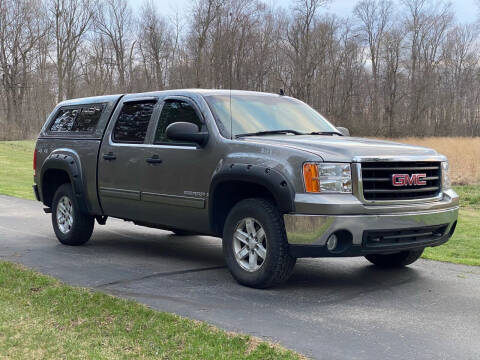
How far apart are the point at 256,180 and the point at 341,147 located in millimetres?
845

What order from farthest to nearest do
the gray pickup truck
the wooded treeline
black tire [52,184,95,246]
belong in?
the wooded treeline
black tire [52,184,95,246]
the gray pickup truck

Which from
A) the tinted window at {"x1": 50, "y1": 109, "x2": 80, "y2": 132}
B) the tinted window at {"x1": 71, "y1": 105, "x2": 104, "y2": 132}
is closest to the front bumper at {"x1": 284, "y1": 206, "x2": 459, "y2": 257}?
the tinted window at {"x1": 71, "y1": 105, "x2": 104, "y2": 132}

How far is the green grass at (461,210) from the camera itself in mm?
8164

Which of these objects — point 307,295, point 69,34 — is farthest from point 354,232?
point 69,34

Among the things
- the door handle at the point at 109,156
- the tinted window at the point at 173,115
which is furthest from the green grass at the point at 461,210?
the door handle at the point at 109,156

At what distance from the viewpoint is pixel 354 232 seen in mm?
5305

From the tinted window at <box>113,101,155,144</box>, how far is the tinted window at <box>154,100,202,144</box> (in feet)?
0.82

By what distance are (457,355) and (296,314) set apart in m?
1.36

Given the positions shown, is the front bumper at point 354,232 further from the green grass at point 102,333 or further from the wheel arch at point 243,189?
the green grass at point 102,333

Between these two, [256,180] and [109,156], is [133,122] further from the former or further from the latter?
[256,180]

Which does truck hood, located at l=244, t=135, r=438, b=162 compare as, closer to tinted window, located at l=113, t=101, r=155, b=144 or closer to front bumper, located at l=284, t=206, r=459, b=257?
front bumper, located at l=284, t=206, r=459, b=257

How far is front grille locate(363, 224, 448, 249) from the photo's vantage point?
5.41 meters

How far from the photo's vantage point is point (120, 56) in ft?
154

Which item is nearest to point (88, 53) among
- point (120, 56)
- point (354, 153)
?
point (120, 56)
